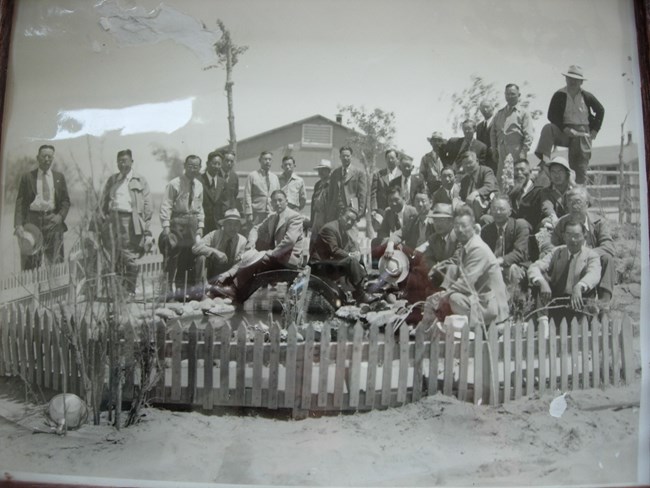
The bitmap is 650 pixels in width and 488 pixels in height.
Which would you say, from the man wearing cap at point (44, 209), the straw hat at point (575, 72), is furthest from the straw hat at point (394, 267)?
the man wearing cap at point (44, 209)

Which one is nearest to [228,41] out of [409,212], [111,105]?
[111,105]

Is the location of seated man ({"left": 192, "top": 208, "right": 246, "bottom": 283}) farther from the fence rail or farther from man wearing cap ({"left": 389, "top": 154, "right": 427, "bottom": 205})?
man wearing cap ({"left": 389, "top": 154, "right": 427, "bottom": 205})

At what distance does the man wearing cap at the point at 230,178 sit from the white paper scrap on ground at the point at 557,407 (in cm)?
207

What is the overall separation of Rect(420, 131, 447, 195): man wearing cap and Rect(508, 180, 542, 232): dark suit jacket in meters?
0.44

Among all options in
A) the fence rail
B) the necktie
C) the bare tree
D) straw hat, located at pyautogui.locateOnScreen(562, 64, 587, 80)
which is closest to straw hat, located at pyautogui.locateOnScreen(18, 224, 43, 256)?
the necktie

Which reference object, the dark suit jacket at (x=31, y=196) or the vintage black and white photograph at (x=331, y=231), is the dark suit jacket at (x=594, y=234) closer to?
the vintage black and white photograph at (x=331, y=231)

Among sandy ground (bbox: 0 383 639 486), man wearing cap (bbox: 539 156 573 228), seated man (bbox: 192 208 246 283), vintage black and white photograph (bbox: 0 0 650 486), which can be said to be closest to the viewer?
sandy ground (bbox: 0 383 639 486)

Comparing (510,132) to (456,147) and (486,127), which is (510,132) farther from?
(456,147)

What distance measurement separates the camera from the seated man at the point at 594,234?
3.12 m

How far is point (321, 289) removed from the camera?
306 centimetres

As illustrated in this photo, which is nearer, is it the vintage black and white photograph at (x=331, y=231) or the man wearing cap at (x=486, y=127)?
the vintage black and white photograph at (x=331, y=231)

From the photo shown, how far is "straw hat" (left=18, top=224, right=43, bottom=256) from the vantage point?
304cm

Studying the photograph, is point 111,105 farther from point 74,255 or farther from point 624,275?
point 624,275

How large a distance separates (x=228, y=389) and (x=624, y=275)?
7.55 ft
